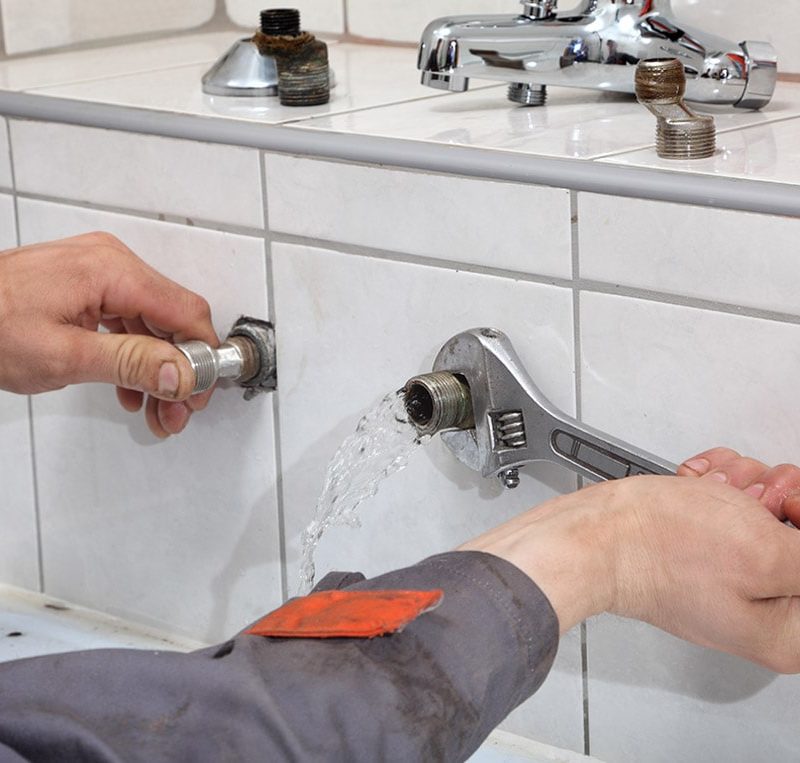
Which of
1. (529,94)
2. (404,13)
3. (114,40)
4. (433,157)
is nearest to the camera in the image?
(433,157)

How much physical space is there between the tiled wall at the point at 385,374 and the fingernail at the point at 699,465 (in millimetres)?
22

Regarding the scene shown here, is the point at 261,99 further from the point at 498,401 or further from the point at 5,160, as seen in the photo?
the point at 498,401

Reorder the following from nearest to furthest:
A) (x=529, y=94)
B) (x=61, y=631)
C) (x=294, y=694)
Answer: (x=294, y=694), (x=529, y=94), (x=61, y=631)

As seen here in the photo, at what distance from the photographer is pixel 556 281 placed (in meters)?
0.69

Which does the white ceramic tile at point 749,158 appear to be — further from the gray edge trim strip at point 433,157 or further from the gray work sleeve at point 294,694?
the gray work sleeve at point 294,694

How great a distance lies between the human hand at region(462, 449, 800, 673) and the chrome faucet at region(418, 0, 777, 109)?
244mm

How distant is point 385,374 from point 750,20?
32cm

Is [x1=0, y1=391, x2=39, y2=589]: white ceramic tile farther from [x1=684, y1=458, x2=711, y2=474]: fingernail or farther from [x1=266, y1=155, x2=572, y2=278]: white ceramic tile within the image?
[x1=684, y1=458, x2=711, y2=474]: fingernail

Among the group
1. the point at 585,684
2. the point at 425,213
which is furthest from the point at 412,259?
the point at 585,684

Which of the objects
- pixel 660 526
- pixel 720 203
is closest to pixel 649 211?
pixel 720 203

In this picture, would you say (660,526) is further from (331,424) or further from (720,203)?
(331,424)

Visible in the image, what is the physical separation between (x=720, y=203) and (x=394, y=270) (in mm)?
189

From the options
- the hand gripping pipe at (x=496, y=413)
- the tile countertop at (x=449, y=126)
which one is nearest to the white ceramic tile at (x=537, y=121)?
the tile countertop at (x=449, y=126)

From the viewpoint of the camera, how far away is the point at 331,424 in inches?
31.9
